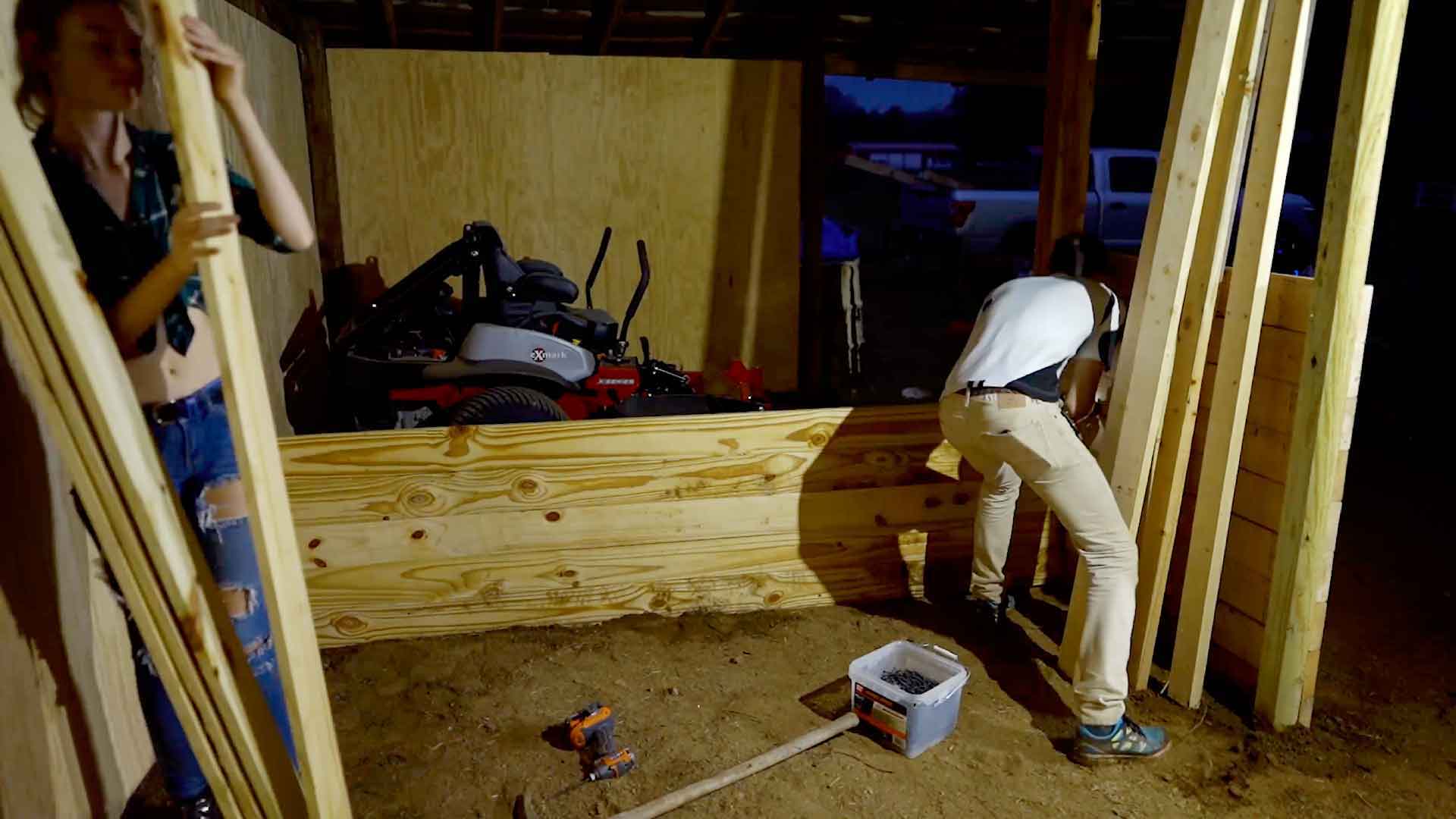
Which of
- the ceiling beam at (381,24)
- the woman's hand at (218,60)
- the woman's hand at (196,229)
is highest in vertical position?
the ceiling beam at (381,24)

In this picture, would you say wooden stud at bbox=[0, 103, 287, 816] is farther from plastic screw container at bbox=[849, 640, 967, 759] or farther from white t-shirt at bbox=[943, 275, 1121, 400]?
white t-shirt at bbox=[943, 275, 1121, 400]

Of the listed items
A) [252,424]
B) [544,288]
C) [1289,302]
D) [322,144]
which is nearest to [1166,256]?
[1289,302]

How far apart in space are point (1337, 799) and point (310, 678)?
2462 millimetres

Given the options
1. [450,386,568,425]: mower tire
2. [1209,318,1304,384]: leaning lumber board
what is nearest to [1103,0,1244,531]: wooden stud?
[1209,318,1304,384]: leaning lumber board

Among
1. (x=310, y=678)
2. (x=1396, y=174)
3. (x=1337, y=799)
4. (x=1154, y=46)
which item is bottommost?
(x=1337, y=799)

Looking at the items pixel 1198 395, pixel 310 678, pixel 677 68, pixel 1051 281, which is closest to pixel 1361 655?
pixel 1198 395

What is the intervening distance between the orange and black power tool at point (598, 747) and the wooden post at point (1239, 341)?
1.68 meters

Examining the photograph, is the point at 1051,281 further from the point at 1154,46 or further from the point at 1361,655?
the point at 1154,46

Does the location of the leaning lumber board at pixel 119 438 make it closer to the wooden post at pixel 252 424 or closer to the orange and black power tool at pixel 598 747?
the wooden post at pixel 252 424

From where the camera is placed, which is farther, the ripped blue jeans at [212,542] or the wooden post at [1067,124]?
the wooden post at [1067,124]

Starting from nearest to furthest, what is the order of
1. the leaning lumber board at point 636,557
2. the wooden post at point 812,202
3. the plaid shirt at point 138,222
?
the plaid shirt at point 138,222, the leaning lumber board at point 636,557, the wooden post at point 812,202

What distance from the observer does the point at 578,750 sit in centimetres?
A: 244

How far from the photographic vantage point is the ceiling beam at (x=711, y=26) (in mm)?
5141

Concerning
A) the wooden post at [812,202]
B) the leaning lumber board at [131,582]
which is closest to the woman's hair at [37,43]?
the leaning lumber board at [131,582]
